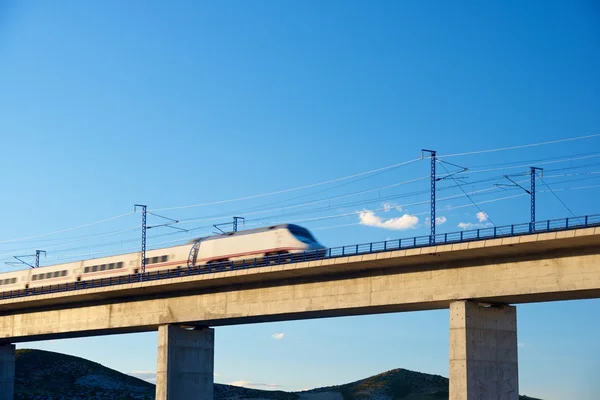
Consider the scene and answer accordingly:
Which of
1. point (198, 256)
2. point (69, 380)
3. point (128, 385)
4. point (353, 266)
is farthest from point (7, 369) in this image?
point (128, 385)

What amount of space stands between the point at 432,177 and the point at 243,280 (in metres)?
15.4

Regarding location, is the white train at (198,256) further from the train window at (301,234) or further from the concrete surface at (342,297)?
the concrete surface at (342,297)

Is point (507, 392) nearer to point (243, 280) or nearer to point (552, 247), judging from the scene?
point (552, 247)

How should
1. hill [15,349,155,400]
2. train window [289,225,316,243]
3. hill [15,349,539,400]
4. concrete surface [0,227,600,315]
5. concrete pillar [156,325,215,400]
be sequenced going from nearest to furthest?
concrete surface [0,227,600,315] < concrete pillar [156,325,215,400] < train window [289,225,316,243] < hill [15,349,155,400] < hill [15,349,539,400]

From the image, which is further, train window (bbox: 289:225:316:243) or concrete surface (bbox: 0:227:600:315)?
train window (bbox: 289:225:316:243)

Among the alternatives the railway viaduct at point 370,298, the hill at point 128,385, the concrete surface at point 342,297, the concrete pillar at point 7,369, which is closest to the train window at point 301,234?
the railway viaduct at point 370,298

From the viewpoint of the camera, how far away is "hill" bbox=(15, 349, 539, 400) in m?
122

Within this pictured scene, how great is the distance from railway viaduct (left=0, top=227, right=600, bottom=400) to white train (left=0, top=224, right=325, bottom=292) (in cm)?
260

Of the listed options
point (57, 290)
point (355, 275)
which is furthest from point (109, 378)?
point (355, 275)

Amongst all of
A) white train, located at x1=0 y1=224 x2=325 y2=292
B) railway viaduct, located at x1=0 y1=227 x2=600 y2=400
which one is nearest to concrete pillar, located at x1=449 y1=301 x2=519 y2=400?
railway viaduct, located at x1=0 y1=227 x2=600 y2=400

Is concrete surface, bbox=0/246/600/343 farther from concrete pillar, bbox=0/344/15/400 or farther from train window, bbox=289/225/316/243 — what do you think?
train window, bbox=289/225/316/243

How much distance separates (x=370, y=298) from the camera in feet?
191

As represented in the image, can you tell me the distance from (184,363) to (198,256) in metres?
9.84

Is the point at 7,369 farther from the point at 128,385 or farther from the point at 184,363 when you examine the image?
the point at 128,385
